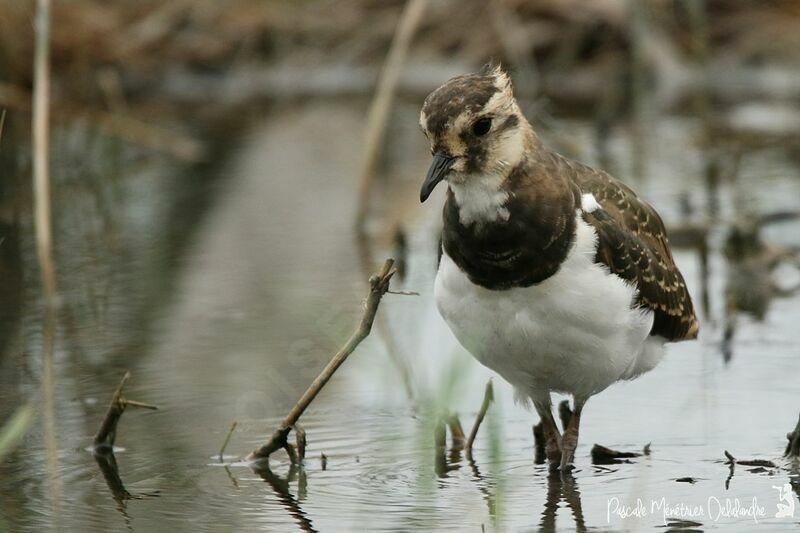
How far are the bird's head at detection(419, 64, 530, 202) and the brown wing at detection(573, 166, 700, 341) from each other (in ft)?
1.46

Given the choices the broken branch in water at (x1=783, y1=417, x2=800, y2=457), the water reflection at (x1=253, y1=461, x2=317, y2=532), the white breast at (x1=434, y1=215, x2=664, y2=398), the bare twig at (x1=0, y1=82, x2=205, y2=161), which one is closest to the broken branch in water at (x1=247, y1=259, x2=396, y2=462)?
the water reflection at (x1=253, y1=461, x2=317, y2=532)

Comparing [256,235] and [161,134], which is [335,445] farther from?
[161,134]

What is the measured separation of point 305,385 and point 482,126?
6.54 ft

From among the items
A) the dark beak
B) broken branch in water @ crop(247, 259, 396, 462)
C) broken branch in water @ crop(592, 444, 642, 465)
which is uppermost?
the dark beak

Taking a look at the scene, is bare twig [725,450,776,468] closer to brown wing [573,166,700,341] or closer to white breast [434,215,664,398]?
white breast [434,215,664,398]

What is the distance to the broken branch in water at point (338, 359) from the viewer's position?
541cm

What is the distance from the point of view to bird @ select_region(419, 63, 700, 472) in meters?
5.64

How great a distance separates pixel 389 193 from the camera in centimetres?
1172

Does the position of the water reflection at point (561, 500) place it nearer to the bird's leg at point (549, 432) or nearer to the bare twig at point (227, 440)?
the bird's leg at point (549, 432)

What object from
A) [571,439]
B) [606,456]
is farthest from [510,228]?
[606,456]

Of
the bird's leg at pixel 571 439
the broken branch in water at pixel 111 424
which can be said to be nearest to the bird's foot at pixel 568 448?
the bird's leg at pixel 571 439

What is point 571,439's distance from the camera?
6.08 metres

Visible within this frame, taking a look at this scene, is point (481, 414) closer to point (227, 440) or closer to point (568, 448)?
point (568, 448)

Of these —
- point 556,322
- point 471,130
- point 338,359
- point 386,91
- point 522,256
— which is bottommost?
point 338,359
